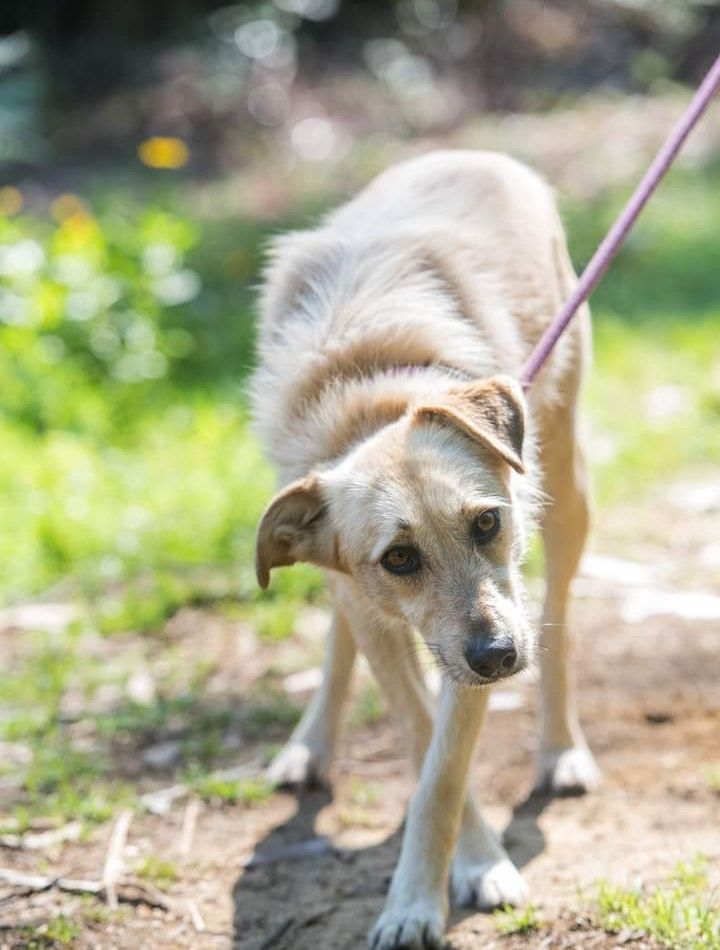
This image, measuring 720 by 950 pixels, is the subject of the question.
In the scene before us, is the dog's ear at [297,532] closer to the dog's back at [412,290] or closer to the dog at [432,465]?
the dog at [432,465]

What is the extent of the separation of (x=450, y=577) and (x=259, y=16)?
9912 millimetres

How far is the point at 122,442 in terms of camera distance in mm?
7047

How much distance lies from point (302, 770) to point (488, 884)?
96 cm

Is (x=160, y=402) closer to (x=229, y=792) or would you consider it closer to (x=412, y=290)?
(x=229, y=792)

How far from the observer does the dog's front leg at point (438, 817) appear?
11.9 feet

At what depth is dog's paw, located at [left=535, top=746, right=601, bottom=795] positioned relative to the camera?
14.3 ft

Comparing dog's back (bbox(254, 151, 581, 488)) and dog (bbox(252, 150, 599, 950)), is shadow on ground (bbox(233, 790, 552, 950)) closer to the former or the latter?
dog (bbox(252, 150, 599, 950))

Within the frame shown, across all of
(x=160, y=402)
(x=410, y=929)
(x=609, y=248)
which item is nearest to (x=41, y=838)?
(x=410, y=929)

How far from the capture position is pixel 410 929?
3.54m

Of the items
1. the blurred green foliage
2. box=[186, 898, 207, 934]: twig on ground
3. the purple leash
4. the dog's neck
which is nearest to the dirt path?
box=[186, 898, 207, 934]: twig on ground

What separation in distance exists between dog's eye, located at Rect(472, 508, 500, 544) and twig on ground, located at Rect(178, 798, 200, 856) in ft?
4.91

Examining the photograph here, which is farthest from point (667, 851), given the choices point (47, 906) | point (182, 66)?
point (182, 66)

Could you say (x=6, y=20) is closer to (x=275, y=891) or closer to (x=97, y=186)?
(x=97, y=186)

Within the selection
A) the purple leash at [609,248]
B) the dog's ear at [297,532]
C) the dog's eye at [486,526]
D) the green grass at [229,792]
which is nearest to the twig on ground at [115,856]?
the green grass at [229,792]
